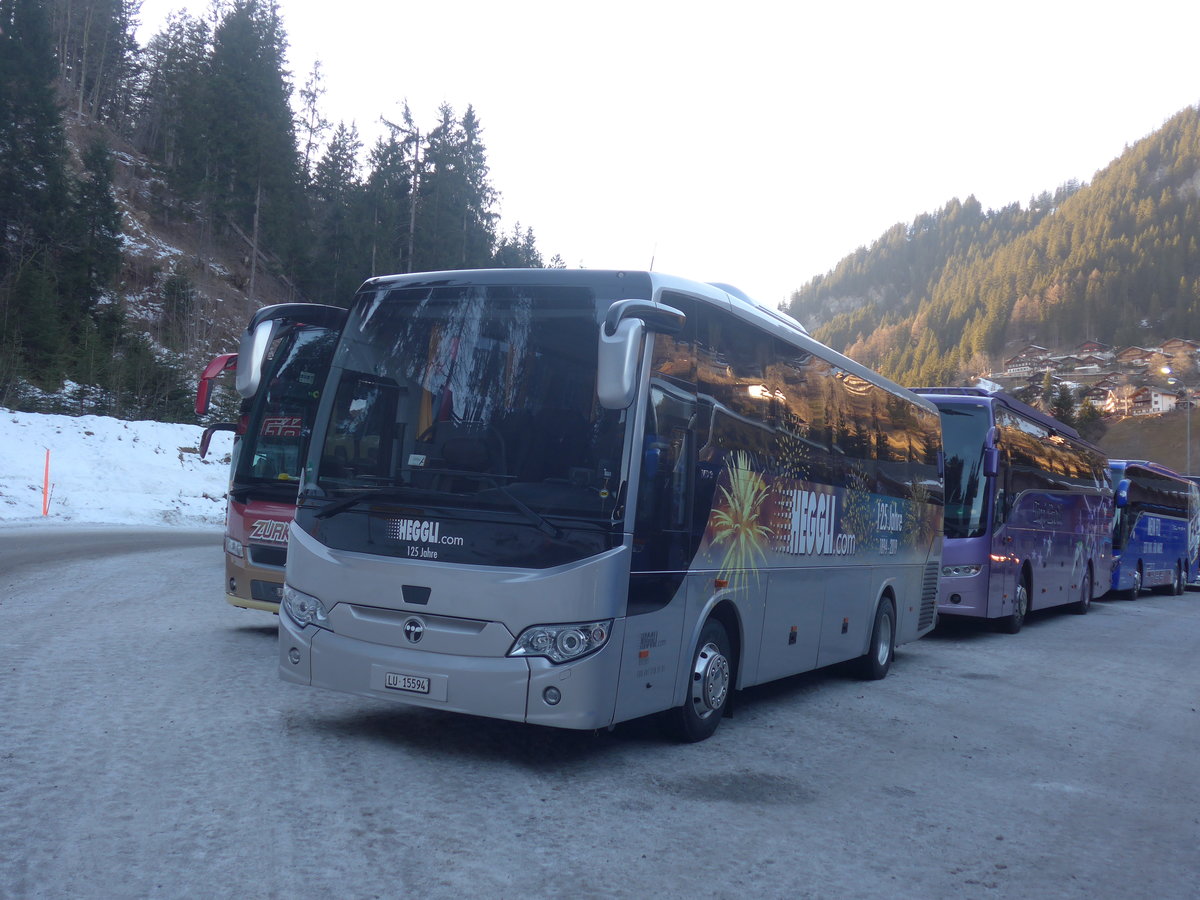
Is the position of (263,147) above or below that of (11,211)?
above

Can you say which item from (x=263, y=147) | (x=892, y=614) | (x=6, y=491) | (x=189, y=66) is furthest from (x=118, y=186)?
(x=892, y=614)

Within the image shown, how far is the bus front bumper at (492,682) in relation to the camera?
20.6 feet

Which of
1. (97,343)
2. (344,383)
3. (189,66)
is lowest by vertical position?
(344,383)

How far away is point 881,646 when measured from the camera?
1180cm

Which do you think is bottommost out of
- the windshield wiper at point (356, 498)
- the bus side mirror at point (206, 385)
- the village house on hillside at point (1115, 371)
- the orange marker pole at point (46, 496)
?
the orange marker pole at point (46, 496)

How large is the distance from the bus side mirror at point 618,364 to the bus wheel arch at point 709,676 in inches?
92.2

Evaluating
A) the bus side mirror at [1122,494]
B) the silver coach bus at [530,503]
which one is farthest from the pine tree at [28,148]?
the silver coach bus at [530,503]

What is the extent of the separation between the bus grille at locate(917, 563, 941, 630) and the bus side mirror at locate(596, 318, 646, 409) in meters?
8.75

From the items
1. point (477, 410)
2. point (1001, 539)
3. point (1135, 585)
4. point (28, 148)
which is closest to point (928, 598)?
point (1001, 539)

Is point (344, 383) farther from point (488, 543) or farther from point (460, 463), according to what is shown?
point (488, 543)

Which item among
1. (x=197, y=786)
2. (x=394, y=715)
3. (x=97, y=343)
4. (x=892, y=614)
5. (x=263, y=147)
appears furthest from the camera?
(x=263, y=147)

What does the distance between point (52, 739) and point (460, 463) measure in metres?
2.85

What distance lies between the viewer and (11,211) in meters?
45.9

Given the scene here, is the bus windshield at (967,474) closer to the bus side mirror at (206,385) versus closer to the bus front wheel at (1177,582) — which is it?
the bus side mirror at (206,385)
